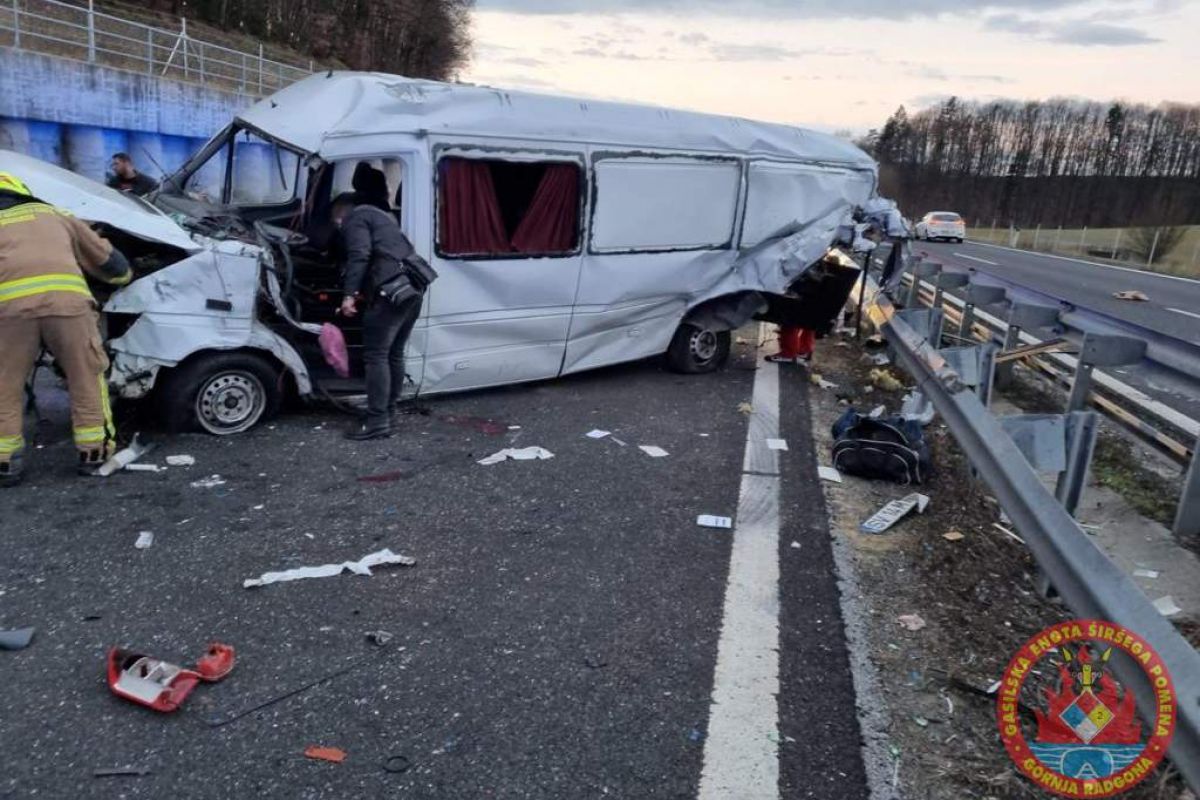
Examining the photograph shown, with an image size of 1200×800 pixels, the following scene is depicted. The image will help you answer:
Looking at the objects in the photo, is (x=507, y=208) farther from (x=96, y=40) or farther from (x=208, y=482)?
(x=96, y=40)

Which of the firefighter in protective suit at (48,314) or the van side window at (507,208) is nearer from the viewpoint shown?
the firefighter in protective suit at (48,314)

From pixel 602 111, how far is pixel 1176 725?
5.71m

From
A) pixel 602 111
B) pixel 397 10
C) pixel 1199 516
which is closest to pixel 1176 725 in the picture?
pixel 1199 516

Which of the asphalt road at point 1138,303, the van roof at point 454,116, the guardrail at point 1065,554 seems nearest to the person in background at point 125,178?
the van roof at point 454,116

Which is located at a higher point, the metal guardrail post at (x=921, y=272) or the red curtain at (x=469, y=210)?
the red curtain at (x=469, y=210)

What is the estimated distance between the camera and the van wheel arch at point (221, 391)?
203 inches

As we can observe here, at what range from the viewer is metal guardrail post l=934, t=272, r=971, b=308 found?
757 cm

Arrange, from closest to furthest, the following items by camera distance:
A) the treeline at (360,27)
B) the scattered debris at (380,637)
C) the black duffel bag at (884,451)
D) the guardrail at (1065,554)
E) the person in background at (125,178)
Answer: the guardrail at (1065,554) < the scattered debris at (380,637) < the black duffel bag at (884,451) < the person in background at (125,178) < the treeline at (360,27)

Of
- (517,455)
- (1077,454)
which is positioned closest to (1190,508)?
(1077,454)

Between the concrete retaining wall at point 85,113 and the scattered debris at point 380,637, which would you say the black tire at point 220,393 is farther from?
the concrete retaining wall at point 85,113

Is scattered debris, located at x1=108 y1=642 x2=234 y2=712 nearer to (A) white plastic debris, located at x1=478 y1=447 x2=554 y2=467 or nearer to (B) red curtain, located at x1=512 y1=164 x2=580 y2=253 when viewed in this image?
(A) white plastic debris, located at x1=478 y1=447 x2=554 y2=467

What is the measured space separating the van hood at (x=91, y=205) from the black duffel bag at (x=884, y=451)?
418cm

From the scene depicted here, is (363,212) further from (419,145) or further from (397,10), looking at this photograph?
(397,10)

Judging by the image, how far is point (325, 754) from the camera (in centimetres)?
252
